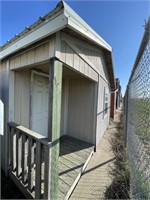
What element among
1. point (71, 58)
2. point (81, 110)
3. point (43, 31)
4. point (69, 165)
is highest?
point (43, 31)

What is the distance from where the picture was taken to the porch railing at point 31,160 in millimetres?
2180

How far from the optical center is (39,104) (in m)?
4.34

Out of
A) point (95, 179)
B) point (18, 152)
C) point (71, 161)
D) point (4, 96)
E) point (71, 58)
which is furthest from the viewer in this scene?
point (71, 161)

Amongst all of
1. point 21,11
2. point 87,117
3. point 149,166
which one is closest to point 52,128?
point 149,166

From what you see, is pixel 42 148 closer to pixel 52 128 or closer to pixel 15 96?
pixel 52 128

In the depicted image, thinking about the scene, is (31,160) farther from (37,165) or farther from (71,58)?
(71,58)

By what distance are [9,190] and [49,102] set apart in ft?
6.96

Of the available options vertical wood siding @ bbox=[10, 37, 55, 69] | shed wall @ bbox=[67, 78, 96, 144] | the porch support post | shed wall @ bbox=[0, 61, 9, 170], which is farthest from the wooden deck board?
vertical wood siding @ bbox=[10, 37, 55, 69]

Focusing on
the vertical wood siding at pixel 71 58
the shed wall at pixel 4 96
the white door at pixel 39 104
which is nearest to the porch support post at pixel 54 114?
the vertical wood siding at pixel 71 58

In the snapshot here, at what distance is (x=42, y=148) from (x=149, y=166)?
162cm

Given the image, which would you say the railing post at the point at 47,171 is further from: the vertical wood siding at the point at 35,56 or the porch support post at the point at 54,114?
the vertical wood siding at the point at 35,56

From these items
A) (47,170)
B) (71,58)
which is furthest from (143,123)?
(71,58)

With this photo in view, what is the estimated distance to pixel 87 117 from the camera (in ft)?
17.1

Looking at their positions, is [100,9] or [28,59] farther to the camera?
[100,9]
